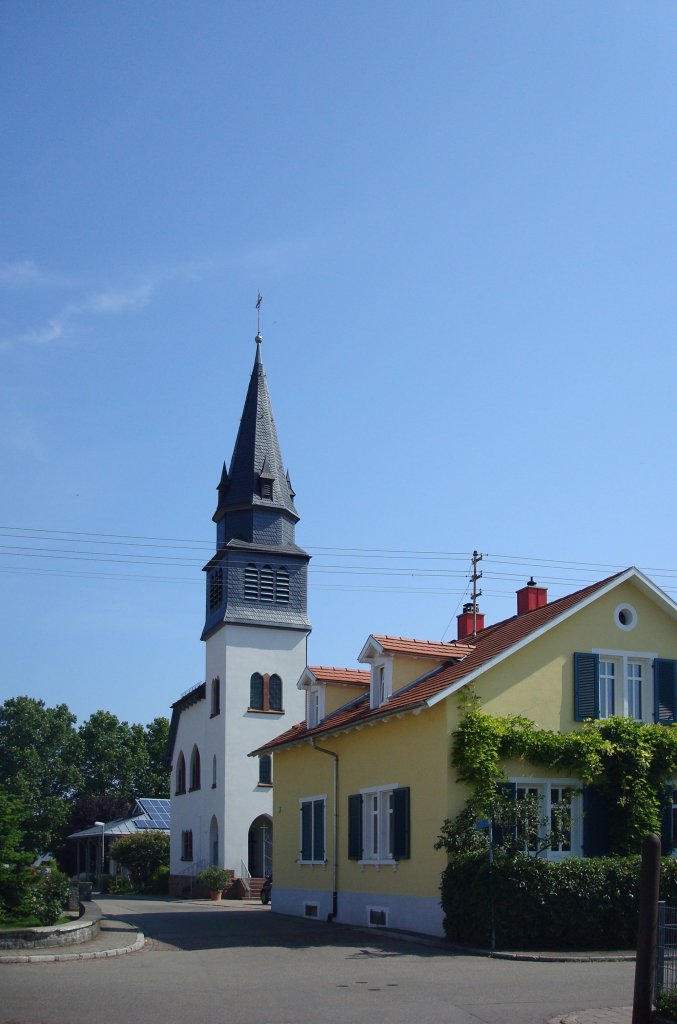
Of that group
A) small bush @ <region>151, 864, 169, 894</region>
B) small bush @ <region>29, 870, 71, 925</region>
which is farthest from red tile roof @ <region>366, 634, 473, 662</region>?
small bush @ <region>151, 864, 169, 894</region>

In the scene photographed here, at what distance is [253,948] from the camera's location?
20828 millimetres

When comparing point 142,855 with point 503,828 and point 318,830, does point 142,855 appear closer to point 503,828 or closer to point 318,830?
point 318,830

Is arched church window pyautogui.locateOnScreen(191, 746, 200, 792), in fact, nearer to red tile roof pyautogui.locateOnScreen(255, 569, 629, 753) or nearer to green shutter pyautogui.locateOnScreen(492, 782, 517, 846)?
red tile roof pyautogui.locateOnScreen(255, 569, 629, 753)

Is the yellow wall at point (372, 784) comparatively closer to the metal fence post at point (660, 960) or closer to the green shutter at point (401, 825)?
the green shutter at point (401, 825)

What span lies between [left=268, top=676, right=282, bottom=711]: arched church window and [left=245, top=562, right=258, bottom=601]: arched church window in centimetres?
366

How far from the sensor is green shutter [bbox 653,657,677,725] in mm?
24203

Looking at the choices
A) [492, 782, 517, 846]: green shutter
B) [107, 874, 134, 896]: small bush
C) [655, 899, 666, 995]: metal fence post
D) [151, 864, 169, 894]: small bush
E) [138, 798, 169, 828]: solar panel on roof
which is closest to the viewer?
[655, 899, 666, 995]: metal fence post

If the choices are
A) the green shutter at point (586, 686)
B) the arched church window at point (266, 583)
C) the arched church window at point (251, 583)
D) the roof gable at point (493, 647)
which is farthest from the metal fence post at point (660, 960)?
the arched church window at point (266, 583)

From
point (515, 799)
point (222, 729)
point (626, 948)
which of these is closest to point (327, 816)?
point (515, 799)

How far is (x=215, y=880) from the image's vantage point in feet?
147

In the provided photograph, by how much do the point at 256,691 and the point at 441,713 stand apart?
27.6m

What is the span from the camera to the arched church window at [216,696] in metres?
49.6

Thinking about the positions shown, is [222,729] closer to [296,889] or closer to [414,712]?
[296,889]

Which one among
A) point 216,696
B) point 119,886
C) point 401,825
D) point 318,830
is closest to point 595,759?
point 401,825
